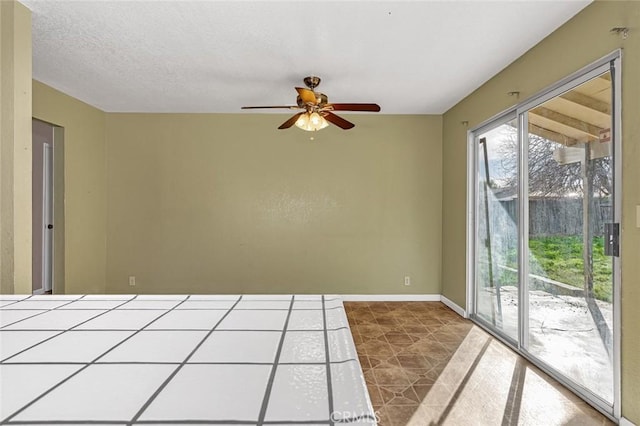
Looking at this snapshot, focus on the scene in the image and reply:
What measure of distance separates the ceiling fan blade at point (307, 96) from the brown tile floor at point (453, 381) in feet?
7.17

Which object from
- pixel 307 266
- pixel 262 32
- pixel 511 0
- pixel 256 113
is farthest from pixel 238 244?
pixel 511 0

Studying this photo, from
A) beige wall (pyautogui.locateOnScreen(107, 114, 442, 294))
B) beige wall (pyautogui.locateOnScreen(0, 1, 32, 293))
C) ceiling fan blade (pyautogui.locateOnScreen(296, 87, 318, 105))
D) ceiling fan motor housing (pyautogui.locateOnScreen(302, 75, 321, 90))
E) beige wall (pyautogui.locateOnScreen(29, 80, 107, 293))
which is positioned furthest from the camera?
beige wall (pyautogui.locateOnScreen(107, 114, 442, 294))

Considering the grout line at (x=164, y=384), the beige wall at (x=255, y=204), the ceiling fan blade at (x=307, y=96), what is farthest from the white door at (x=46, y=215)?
the grout line at (x=164, y=384)

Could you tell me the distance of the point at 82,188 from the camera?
4.06m

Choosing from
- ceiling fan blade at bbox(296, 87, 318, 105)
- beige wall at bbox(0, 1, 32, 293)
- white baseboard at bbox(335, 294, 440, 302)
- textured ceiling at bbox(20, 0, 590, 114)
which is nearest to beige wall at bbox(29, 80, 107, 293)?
textured ceiling at bbox(20, 0, 590, 114)

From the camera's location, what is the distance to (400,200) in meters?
4.45

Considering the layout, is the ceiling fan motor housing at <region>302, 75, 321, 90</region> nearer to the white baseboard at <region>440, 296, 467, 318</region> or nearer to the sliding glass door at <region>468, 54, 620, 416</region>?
the sliding glass door at <region>468, 54, 620, 416</region>

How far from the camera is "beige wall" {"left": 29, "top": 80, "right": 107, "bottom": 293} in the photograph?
12.3ft

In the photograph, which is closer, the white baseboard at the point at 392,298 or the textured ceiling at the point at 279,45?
the textured ceiling at the point at 279,45

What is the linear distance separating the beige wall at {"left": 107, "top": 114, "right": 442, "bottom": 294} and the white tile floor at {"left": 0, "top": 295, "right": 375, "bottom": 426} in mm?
3474

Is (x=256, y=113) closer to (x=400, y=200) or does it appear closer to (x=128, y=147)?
(x=128, y=147)

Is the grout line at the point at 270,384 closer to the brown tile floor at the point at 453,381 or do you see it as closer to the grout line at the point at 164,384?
the grout line at the point at 164,384

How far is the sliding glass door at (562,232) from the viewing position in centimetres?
199

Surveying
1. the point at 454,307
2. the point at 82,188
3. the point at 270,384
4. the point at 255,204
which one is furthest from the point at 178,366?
the point at 82,188
